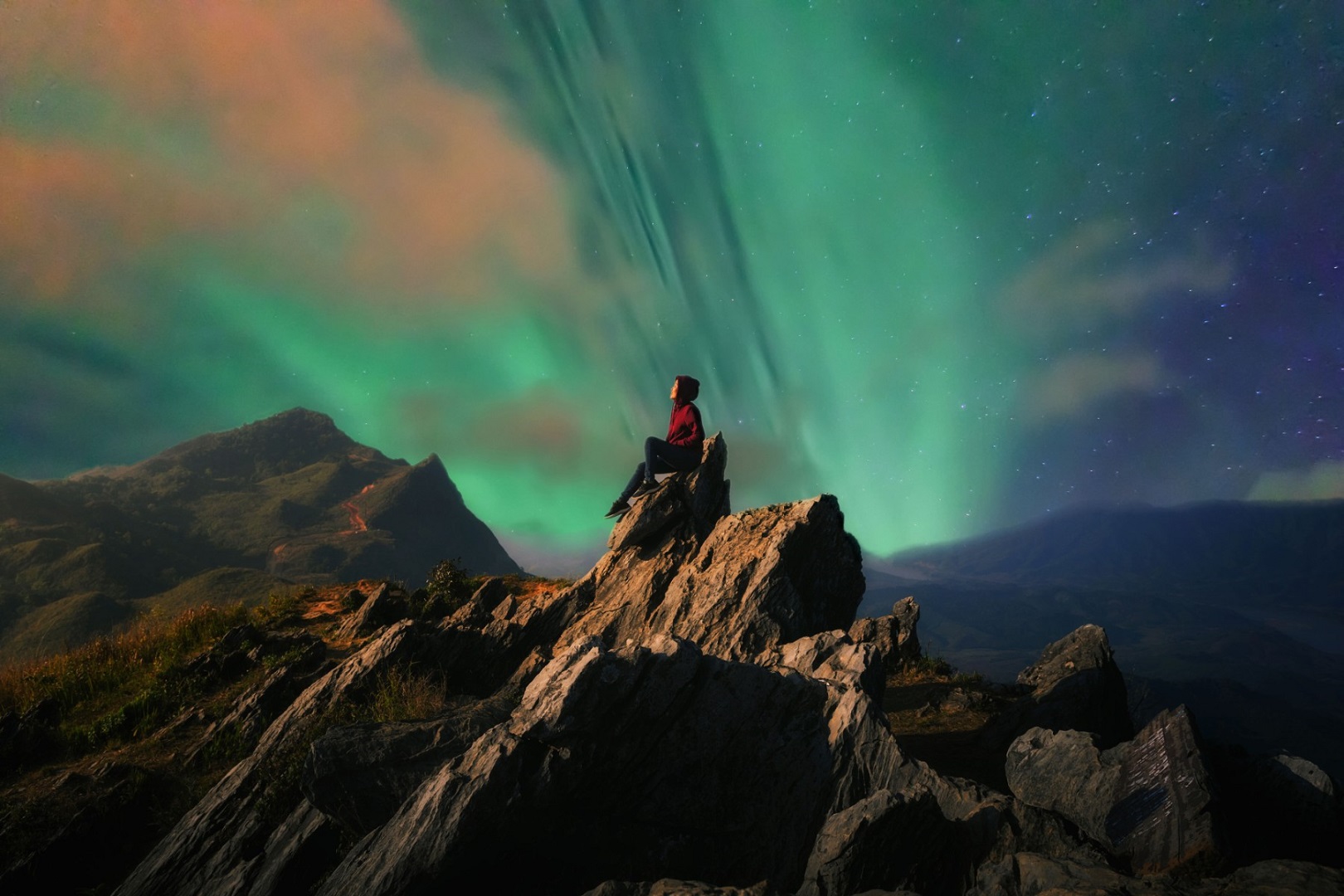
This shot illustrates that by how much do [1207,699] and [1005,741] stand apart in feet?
850

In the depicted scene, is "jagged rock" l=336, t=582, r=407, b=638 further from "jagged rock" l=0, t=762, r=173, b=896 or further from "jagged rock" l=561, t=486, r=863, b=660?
"jagged rock" l=0, t=762, r=173, b=896

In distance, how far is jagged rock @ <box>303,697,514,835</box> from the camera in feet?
24.6

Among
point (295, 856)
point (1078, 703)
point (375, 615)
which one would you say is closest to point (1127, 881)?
point (295, 856)

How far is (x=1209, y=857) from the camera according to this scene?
23.0 ft

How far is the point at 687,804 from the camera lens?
27.1 ft

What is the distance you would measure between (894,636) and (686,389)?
14.3 meters

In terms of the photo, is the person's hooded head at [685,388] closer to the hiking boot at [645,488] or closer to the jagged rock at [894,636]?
the hiking boot at [645,488]

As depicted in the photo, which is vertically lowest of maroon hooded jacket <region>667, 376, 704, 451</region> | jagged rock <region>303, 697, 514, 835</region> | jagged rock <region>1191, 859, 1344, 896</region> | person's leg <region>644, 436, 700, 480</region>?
jagged rock <region>303, 697, 514, 835</region>

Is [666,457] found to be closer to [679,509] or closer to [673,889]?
[679,509]

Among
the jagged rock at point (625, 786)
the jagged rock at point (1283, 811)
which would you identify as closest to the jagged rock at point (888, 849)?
the jagged rock at point (625, 786)

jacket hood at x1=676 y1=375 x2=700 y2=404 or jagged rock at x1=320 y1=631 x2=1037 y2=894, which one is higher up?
jacket hood at x1=676 y1=375 x2=700 y2=404

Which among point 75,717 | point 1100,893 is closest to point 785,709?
point 1100,893

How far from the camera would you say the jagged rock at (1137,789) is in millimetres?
7344

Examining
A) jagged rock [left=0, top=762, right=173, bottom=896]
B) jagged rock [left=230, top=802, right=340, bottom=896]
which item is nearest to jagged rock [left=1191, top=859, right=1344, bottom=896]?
jagged rock [left=230, top=802, right=340, bottom=896]
